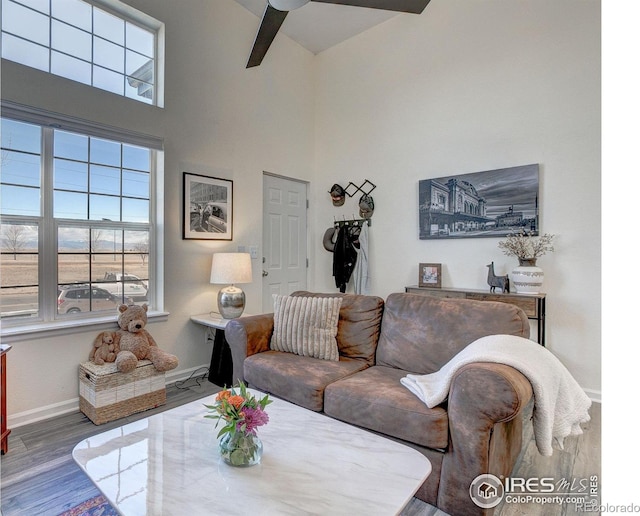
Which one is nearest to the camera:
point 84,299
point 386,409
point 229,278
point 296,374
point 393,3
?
point 386,409

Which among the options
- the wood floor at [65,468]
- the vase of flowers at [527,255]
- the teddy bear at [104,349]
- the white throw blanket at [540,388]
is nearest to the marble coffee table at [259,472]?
the white throw blanket at [540,388]

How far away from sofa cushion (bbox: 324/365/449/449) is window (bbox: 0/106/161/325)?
2.02 metres

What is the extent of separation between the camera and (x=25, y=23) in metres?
2.45

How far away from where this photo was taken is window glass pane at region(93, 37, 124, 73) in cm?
279

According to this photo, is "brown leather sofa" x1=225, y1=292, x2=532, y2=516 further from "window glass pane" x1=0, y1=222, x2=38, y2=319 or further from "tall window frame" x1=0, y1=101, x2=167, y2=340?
"window glass pane" x1=0, y1=222, x2=38, y2=319

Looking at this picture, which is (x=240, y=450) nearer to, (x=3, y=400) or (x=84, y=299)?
(x=3, y=400)

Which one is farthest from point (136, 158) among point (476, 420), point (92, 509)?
point (476, 420)

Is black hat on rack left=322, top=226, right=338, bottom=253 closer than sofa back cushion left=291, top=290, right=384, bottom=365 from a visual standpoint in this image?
No

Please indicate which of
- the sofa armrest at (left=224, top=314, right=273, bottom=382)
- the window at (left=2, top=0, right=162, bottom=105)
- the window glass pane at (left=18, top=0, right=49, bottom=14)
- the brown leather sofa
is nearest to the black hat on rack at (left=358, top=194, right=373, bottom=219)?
the brown leather sofa

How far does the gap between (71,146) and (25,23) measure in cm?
83

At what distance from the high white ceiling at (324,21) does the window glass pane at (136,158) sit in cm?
193

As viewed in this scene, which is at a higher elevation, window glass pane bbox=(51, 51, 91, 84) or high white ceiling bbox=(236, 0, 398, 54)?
high white ceiling bbox=(236, 0, 398, 54)
